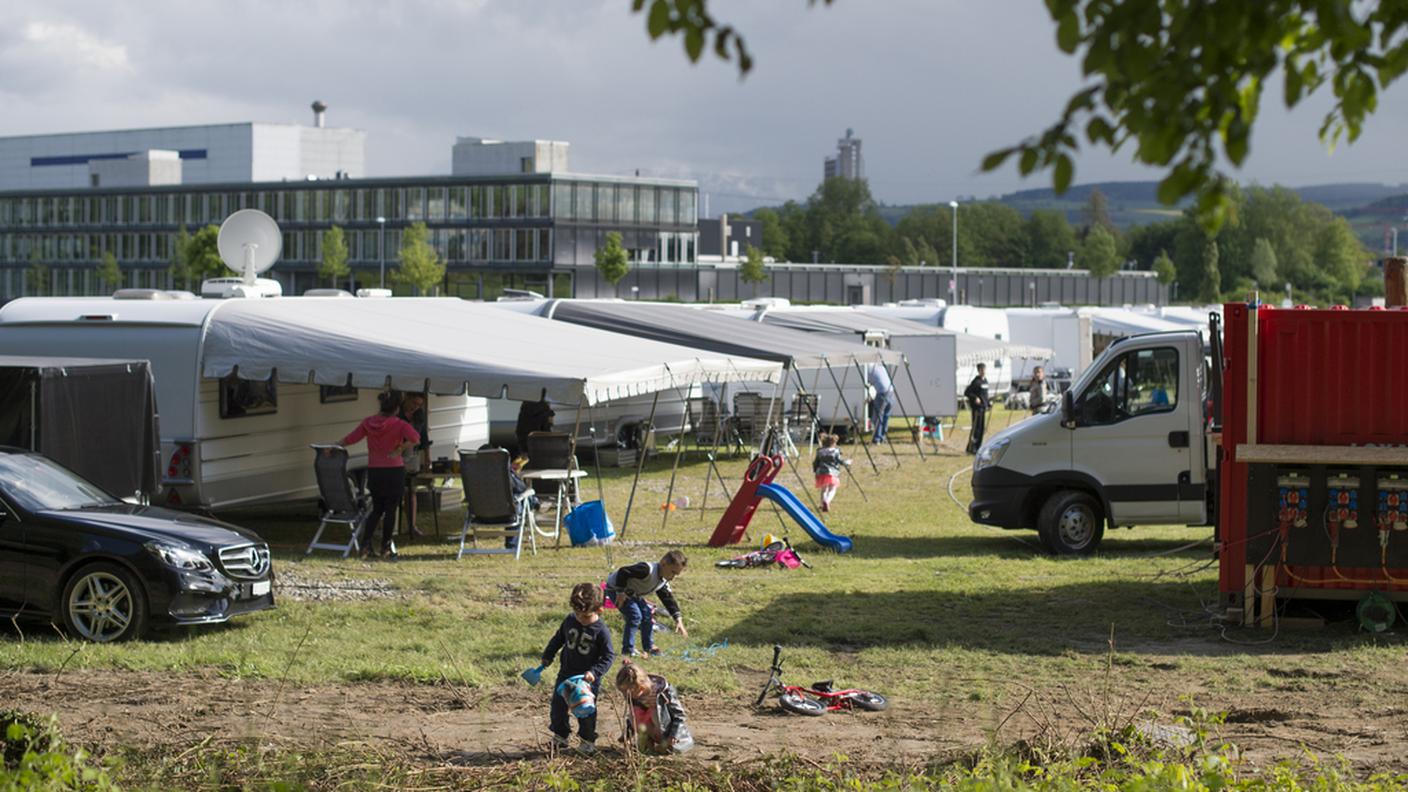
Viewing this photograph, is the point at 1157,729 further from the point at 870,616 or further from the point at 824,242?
the point at 824,242

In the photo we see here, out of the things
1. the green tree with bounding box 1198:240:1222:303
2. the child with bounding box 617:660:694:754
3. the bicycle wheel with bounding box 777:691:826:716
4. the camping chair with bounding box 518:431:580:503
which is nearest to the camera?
the child with bounding box 617:660:694:754

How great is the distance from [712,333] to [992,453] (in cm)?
843

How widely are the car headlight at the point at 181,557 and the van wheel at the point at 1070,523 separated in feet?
26.6

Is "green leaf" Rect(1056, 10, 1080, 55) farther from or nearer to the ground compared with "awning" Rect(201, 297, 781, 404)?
farther from the ground

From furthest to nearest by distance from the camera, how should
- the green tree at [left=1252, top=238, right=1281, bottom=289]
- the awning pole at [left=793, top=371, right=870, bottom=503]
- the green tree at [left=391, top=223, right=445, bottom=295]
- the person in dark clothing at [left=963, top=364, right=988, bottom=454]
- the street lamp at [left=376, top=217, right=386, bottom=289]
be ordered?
the green tree at [left=1252, top=238, right=1281, bottom=289] < the street lamp at [left=376, top=217, right=386, bottom=289] < the green tree at [left=391, top=223, right=445, bottom=295] < the person in dark clothing at [left=963, top=364, right=988, bottom=454] < the awning pole at [left=793, top=371, right=870, bottom=503]

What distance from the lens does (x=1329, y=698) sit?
884 cm

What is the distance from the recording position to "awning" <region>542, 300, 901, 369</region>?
21609mm

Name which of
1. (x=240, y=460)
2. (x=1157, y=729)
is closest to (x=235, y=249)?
(x=240, y=460)

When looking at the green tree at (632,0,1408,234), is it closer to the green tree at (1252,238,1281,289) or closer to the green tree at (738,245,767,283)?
the green tree at (738,245,767,283)

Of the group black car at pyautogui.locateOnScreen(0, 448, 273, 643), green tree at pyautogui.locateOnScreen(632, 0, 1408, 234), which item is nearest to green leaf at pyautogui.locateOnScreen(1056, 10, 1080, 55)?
green tree at pyautogui.locateOnScreen(632, 0, 1408, 234)

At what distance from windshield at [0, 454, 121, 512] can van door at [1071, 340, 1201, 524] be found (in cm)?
886

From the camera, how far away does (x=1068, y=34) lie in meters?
3.60

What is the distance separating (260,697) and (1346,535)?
7260mm

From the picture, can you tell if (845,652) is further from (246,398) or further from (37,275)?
(37,275)
